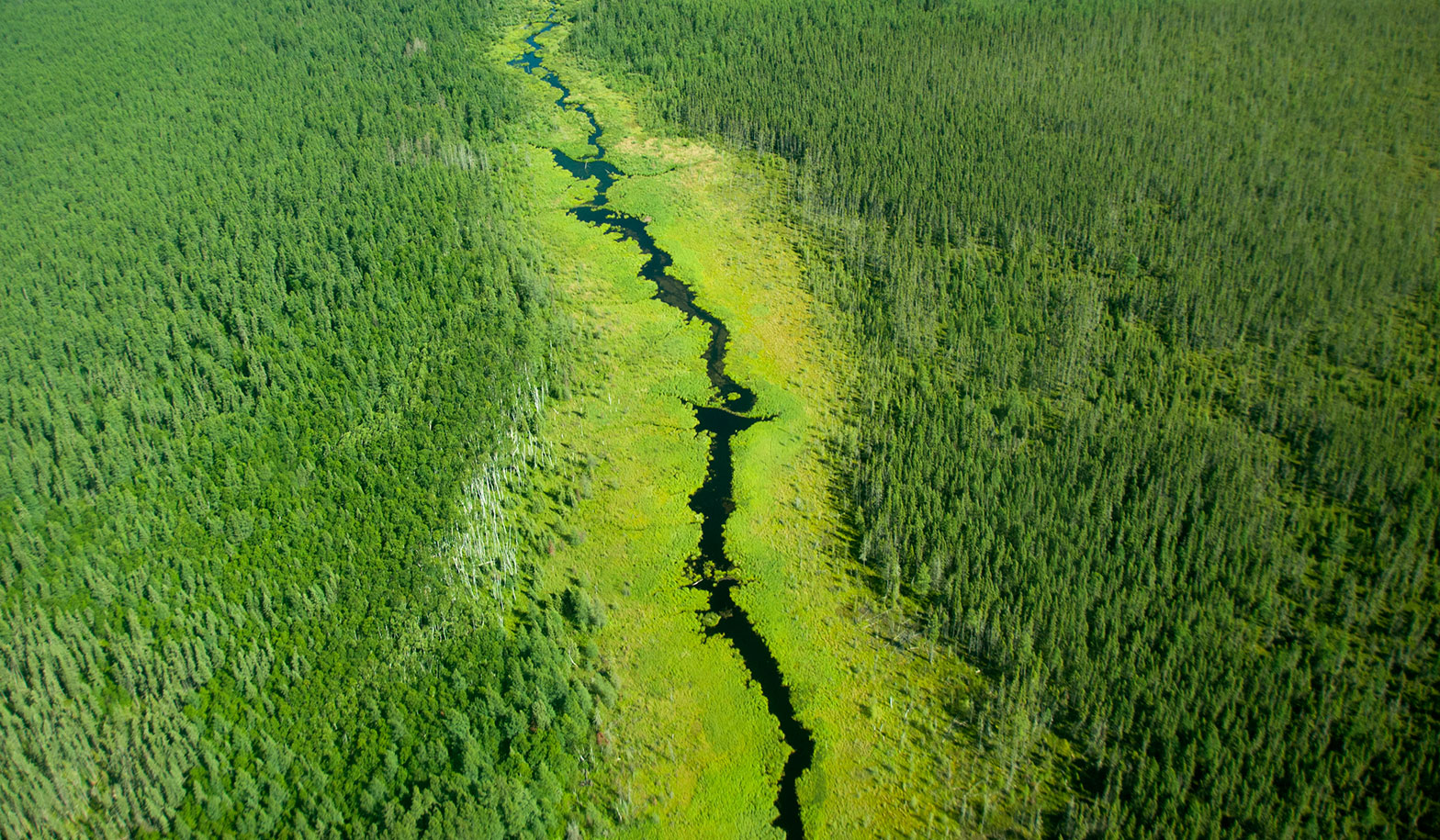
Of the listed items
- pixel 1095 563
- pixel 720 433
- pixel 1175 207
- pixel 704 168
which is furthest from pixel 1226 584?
pixel 704 168

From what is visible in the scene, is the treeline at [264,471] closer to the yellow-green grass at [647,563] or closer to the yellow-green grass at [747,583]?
the yellow-green grass at [647,563]

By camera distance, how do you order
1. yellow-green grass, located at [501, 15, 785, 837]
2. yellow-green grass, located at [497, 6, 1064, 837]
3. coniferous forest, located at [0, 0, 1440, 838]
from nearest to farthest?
coniferous forest, located at [0, 0, 1440, 838]
yellow-green grass, located at [497, 6, 1064, 837]
yellow-green grass, located at [501, 15, 785, 837]

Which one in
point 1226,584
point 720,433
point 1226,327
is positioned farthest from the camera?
point 1226,327

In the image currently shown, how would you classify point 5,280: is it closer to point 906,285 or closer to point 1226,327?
point 906,285

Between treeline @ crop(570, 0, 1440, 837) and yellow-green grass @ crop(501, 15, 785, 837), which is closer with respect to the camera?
yellow-green grass @ crop(501, 15, 785, 837)

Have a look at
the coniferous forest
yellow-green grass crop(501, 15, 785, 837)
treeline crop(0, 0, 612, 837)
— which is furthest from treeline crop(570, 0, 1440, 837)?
treeline crop(0, 0, 612, 837)

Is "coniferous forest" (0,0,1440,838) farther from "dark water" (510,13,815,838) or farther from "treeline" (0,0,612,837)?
"dark water" (510,13,815,838)

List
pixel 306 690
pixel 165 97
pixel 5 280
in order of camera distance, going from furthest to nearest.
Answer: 1. pixel 165 97
2. pixel 5 280
3. pixel 306 690

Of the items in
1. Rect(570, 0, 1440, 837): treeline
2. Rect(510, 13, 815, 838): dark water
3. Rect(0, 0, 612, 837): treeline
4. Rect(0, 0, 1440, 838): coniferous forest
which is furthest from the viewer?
Rect(510, 13, 815, 838): dark water
